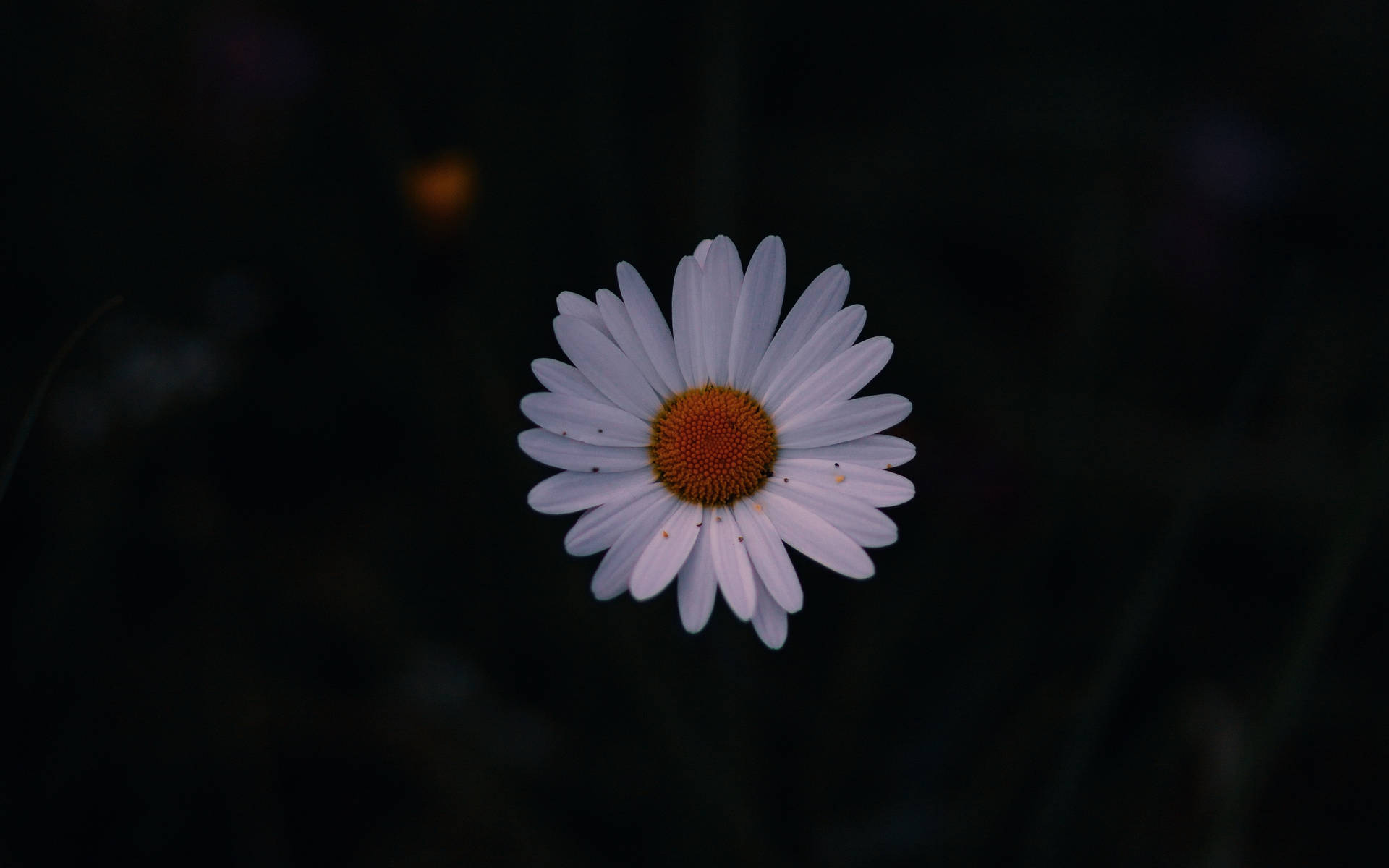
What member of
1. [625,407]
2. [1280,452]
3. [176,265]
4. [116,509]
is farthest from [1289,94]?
[116,509]

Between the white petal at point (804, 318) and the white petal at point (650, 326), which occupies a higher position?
the white petal at point (804, 318)

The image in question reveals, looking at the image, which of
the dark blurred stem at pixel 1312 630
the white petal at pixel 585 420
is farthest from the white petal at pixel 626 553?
the dark blurred stem at pixel 1312 630

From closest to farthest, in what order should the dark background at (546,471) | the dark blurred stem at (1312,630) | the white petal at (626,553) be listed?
the white petal at (626,553), the dark blurred stem at (1312,630), the dark background at (546,471)

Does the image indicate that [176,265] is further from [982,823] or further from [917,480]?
[982,823]

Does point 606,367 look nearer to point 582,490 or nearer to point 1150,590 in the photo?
point 582,490

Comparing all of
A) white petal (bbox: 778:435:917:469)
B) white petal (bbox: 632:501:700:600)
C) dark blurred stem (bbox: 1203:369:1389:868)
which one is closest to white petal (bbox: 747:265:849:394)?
white petal (bbox: 778:435:917:469)

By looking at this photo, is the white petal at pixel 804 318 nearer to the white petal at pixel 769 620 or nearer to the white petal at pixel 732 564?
the white petal at pixel 732 564

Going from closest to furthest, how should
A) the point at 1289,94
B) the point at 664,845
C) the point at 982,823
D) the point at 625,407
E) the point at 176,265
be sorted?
1. the point at 625,407
2. the point at 982,823
3. the point at 664,845
4. the point at 176,265
5. the point at 1289,94

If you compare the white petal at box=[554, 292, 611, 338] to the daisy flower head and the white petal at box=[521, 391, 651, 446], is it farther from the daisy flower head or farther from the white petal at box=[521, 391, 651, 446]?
the white petal at box=[521, 391, 651, 446]
